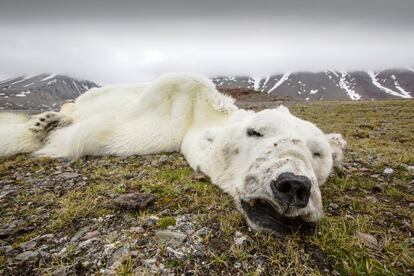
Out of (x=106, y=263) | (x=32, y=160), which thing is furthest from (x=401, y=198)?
(x=32, y=160)

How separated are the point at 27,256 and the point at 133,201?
1.08m

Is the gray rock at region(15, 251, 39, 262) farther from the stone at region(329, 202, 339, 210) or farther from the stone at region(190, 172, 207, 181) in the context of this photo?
the stone at region(329, 202, 339, 210)

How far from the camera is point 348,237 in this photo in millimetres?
2512

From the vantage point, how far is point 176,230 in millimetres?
2594

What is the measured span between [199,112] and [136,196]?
293 cm

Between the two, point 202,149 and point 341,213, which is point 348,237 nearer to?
point 341,213

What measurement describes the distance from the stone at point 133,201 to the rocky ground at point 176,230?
1 centimetres

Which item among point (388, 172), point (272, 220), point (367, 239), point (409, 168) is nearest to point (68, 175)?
point (272, 220)

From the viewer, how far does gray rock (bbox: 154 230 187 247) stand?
92.9 inches

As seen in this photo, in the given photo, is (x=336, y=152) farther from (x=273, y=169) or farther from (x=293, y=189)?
(x=293, y=189)

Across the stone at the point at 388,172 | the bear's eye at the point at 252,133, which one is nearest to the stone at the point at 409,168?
the stone at the point at 388,172

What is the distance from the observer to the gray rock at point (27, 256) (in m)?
2.18

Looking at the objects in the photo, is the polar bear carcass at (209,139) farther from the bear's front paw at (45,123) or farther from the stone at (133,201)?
the stone at (133,201)

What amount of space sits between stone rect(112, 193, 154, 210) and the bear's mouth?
118 centimetres
